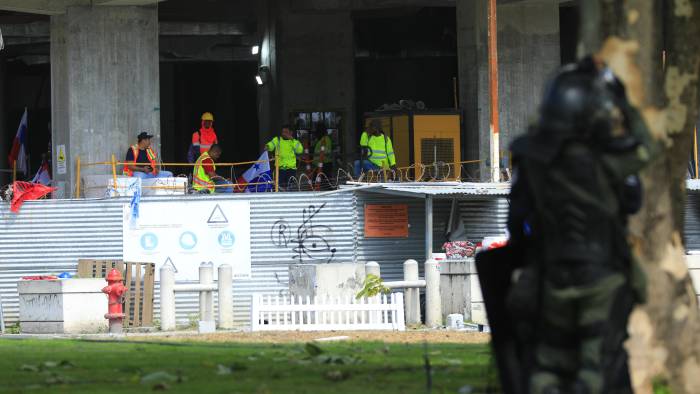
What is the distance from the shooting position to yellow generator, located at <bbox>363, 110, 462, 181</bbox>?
39.6 metres

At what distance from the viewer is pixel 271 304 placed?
23.2 m

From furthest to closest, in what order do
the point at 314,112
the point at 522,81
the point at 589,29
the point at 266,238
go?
the point at 314,112
the point at 522,81
the point at 266,238
the point at 589,29

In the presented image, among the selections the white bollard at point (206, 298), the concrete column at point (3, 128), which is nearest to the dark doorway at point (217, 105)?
the concrete column at point (3, 128)

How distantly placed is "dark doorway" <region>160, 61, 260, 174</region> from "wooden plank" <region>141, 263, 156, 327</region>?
1182 inches

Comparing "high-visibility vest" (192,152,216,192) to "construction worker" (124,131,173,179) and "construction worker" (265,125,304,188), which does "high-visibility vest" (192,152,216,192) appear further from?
"construction worker" (265,125,304,188)

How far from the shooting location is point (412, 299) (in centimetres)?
2533

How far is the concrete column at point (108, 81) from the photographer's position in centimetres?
3688

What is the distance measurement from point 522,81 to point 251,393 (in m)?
31.2

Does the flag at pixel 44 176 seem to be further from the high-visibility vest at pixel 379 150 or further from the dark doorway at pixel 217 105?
the dark doorway at pixel 217 105

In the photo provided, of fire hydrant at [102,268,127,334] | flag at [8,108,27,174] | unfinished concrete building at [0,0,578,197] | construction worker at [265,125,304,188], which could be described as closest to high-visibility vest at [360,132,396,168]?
construction worker at [265,125,304,188]

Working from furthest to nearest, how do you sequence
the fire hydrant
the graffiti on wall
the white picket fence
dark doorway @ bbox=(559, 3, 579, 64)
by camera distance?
dark doorway @ bbox=(559, 3, 579, 64)
the graffiti on wall
the fire hydrant
the white picket fence

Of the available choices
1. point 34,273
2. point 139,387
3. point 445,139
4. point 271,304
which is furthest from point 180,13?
point 139,387

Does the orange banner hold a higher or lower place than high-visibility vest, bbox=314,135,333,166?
lower

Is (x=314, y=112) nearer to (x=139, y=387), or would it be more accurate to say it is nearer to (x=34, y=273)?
(x=34, y=273)
